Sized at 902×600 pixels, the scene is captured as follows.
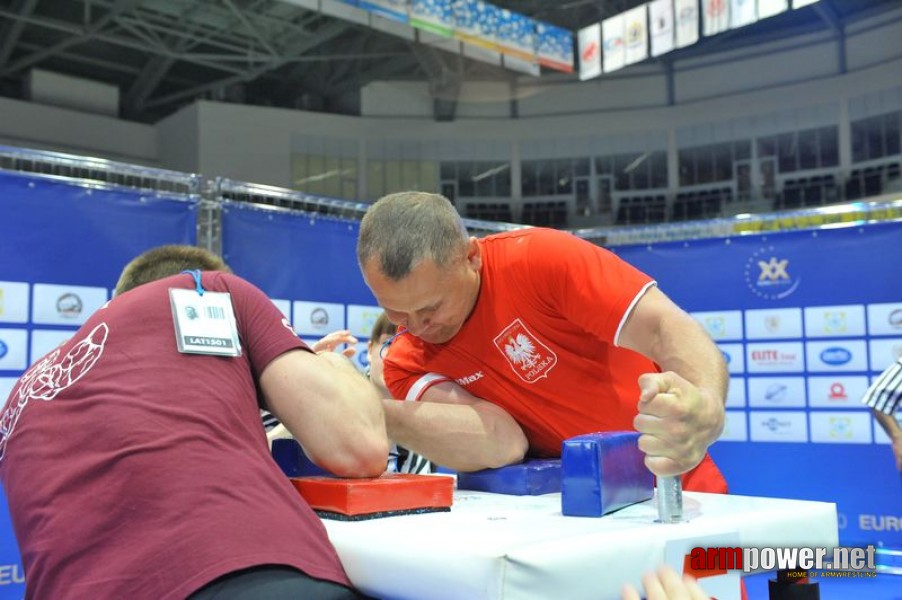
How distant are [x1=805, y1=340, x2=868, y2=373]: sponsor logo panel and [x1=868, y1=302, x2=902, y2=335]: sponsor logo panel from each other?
110 mm

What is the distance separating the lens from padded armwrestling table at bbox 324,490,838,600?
0.68 m

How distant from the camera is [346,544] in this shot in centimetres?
87

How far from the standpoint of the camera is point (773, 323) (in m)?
4.89

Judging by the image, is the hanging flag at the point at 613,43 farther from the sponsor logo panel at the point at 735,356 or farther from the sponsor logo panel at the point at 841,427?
the sponsor logo panel at the point at 841,427

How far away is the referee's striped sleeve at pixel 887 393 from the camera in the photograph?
11.7 ft

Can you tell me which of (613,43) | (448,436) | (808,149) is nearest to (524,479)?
(448,436)

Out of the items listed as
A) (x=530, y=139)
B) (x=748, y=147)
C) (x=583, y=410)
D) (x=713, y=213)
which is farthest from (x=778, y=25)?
(x=583, y=410)

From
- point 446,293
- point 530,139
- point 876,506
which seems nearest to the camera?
point 446,293

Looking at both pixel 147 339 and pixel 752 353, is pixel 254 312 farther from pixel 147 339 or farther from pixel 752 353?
pixel 752 353

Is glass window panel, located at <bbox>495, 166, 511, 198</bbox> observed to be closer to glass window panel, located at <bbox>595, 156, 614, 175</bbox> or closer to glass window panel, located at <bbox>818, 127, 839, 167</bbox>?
glass window panel, located at <bbox>595, 156, 614, 175</bbox>

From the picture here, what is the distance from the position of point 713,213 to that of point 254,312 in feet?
52.7

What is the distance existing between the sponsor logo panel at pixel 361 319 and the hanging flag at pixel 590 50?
707cm

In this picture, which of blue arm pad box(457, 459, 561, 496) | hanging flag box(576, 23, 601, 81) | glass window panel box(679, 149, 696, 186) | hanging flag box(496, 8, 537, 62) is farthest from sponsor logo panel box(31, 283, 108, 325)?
glass window panel box(679, 149, 696, 186)

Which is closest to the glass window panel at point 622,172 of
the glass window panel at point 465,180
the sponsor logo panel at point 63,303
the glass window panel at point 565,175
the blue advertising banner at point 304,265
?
the glass window panel at point 565,175
